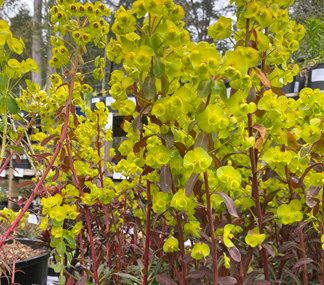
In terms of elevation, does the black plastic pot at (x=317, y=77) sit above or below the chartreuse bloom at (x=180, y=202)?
above

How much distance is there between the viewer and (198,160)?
48 cm

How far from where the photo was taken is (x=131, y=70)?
0.54 meters

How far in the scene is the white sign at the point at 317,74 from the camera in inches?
71.8

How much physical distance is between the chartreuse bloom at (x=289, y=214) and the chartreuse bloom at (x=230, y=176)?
21 cm

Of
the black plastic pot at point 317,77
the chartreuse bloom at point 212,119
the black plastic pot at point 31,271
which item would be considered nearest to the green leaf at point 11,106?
the chartreuse bloom at point 212,119

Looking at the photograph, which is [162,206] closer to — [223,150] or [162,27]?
[223,150]

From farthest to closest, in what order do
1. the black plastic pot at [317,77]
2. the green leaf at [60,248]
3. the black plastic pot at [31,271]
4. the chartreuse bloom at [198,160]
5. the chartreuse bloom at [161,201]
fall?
the black plastic pot at [317,77] < the black plastic pot at [31,271] < the green leaf at [60,248] < the chartreuse bloom at [161,201] < the chartreuse bloom at [198,160]

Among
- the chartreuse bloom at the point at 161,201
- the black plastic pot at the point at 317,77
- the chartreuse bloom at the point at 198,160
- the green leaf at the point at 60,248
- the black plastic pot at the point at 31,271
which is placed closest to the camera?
the chartreuse bloom at the point at 198,160

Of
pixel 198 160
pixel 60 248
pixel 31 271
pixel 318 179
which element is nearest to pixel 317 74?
pixel 318 179

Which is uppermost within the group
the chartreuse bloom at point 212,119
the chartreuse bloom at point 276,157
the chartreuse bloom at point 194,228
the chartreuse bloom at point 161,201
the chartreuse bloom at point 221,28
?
the chartreuse bloom at point 221,28

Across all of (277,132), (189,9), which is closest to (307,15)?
(189,9)

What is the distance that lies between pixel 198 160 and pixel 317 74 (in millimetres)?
1751

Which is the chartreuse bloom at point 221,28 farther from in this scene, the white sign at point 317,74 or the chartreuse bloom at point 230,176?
the white sign at point 317,74

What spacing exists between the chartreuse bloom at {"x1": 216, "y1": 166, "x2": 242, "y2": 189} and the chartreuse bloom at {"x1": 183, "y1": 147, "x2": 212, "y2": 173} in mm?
55
